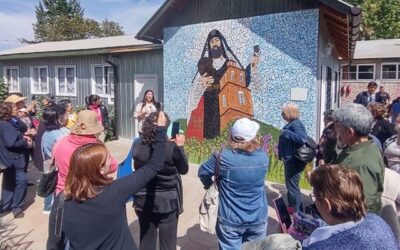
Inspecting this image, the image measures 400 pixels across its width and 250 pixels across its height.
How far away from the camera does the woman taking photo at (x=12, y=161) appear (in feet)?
16.6

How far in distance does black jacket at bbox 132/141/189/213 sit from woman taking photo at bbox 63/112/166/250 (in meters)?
0.88

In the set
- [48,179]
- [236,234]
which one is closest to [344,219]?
[236,234]

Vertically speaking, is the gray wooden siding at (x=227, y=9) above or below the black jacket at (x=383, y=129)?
above

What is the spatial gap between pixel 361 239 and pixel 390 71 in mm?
19359

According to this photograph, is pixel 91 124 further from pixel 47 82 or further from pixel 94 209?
pixel 47 82

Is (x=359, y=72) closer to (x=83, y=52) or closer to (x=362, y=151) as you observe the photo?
(x=83, y=52)

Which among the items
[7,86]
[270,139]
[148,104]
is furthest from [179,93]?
[7,86]

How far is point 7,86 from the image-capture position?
53.5ft

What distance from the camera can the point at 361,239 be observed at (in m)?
1.46

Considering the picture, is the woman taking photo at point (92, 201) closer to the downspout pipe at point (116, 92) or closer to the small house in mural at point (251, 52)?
the small house in mural at point (251, 52)

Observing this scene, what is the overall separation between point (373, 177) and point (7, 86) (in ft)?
58.1

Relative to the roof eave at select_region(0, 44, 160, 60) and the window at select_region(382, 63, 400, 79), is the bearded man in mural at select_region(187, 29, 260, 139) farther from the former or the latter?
the window at select_region(382, 63, 400, 79)

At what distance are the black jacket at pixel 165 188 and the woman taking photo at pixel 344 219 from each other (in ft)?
5.17

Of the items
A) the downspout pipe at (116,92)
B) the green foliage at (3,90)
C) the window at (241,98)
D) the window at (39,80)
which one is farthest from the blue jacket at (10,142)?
the green foliage at (3,90)
